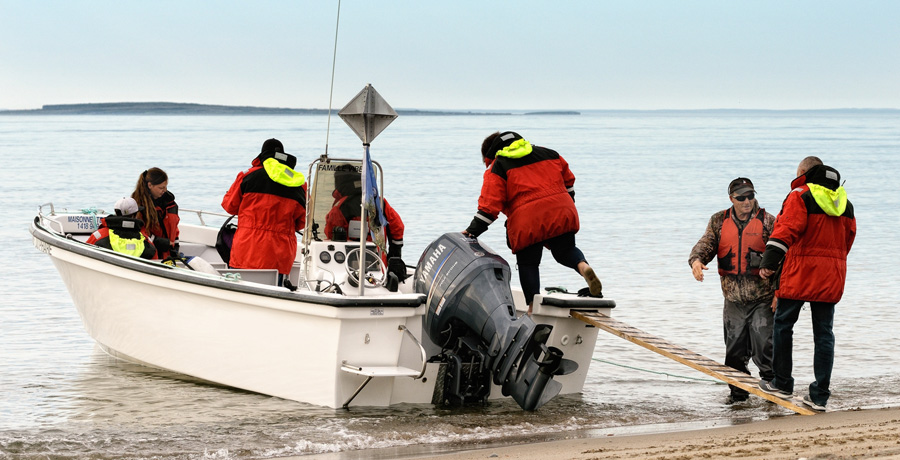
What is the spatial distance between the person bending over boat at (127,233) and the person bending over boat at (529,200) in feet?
7.49

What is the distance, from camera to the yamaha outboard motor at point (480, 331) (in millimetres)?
5672

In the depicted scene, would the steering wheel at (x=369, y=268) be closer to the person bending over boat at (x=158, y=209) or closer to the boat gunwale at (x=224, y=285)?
the boat gunwale at (x=224, y=285)

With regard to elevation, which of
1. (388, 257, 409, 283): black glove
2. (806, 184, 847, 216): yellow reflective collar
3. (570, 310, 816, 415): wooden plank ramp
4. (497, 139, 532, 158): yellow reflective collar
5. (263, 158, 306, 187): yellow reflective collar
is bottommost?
(570, 310, 816, 415): wooden plank ramp

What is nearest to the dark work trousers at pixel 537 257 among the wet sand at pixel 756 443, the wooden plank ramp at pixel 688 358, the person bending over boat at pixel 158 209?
the wooden plank ramp at pixel 688 358

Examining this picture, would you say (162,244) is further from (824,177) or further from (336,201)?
(824,177)

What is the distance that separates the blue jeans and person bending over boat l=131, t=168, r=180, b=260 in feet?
12.9

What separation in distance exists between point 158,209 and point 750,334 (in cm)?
411

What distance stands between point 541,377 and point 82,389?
3484 mm

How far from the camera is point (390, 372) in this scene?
19.0ft

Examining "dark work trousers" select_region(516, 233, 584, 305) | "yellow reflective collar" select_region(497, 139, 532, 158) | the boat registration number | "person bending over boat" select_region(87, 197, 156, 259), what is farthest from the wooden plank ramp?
the boat registration number

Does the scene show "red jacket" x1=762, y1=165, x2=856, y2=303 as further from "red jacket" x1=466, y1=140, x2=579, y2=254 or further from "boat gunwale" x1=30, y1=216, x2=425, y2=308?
"boat gunwale" x1=30, y1=216, x2=425, y2=308

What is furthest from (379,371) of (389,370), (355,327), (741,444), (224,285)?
(741,444)

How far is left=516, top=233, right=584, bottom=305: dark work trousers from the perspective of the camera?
21.3 feet

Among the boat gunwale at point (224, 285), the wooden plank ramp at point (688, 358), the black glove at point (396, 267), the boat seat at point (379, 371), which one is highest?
the black glove at point (396, 267)
